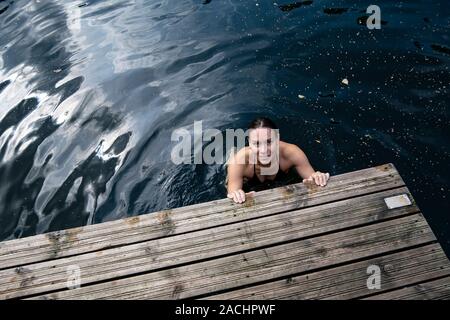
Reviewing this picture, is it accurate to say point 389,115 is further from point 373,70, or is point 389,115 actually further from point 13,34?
point 13,34

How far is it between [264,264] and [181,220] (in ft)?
2.94

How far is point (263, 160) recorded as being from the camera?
5.00m

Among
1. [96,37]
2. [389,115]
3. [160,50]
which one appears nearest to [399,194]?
[389,115]

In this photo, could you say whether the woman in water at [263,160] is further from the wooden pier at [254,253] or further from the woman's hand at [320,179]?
the wooden pier at [254,253]

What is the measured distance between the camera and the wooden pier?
3266 millimetres

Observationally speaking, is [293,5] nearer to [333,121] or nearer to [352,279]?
[333,121]

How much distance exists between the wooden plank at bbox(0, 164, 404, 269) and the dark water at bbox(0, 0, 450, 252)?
4.88 ft

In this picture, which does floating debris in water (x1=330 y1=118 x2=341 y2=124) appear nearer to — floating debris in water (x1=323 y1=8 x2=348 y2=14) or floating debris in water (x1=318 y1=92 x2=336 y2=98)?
floating debris in water (x1=318 y1=92 x2=336 y2=98)

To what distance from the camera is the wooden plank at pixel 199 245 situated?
11.2 ft

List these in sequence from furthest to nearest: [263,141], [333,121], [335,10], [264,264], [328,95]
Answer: [335,10] < [328,95] < [333,121] < [263,141] < [264,264]

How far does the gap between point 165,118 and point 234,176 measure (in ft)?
8.24

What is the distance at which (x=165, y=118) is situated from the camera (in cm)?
695

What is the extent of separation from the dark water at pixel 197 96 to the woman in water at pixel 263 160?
64 cm

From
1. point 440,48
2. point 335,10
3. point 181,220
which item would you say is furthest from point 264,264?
point 335,10
